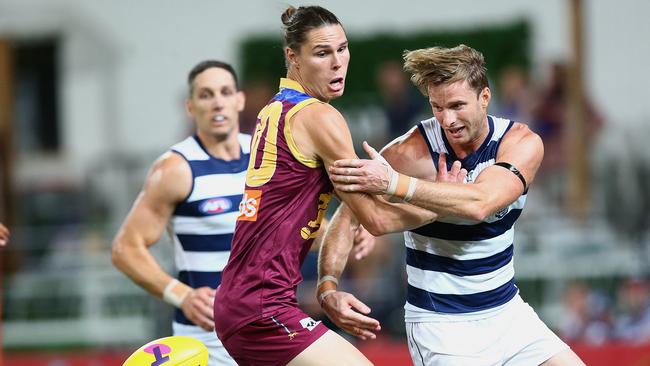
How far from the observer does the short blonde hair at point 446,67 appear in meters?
4.50

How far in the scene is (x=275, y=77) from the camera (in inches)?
514

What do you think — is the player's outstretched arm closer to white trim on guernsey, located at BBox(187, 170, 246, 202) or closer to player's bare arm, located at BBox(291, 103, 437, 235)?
player's bare arm, located at BBox(291, 103, 437, 235)

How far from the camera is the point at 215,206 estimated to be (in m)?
5.48

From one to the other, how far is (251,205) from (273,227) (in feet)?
0.44

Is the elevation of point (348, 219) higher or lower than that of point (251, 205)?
lower

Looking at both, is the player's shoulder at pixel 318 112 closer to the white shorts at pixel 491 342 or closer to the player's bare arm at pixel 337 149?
the player's bare arm at pixel 337 149

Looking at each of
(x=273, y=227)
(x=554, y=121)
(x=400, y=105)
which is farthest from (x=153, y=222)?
(x=554, y=121)

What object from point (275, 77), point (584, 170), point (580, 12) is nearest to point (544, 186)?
point (584, 170)

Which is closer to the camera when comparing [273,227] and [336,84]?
[273,227]

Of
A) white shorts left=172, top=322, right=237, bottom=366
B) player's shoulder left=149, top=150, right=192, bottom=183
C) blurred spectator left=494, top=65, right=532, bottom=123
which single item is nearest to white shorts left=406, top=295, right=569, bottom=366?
white shorts left=172, top=322, right=237, bottom=366

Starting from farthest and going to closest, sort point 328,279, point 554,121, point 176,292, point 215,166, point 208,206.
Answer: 1. point 554,121
2. point 215,166
3. point 208,206
4. point 176,292
5. point 328,279

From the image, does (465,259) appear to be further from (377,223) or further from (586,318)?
(586,318)

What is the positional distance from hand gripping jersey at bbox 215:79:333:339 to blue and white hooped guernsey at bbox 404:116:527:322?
2.05 ft

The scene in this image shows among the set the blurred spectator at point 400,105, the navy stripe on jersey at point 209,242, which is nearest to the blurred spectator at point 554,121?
the blurred spectator at point 400,105
